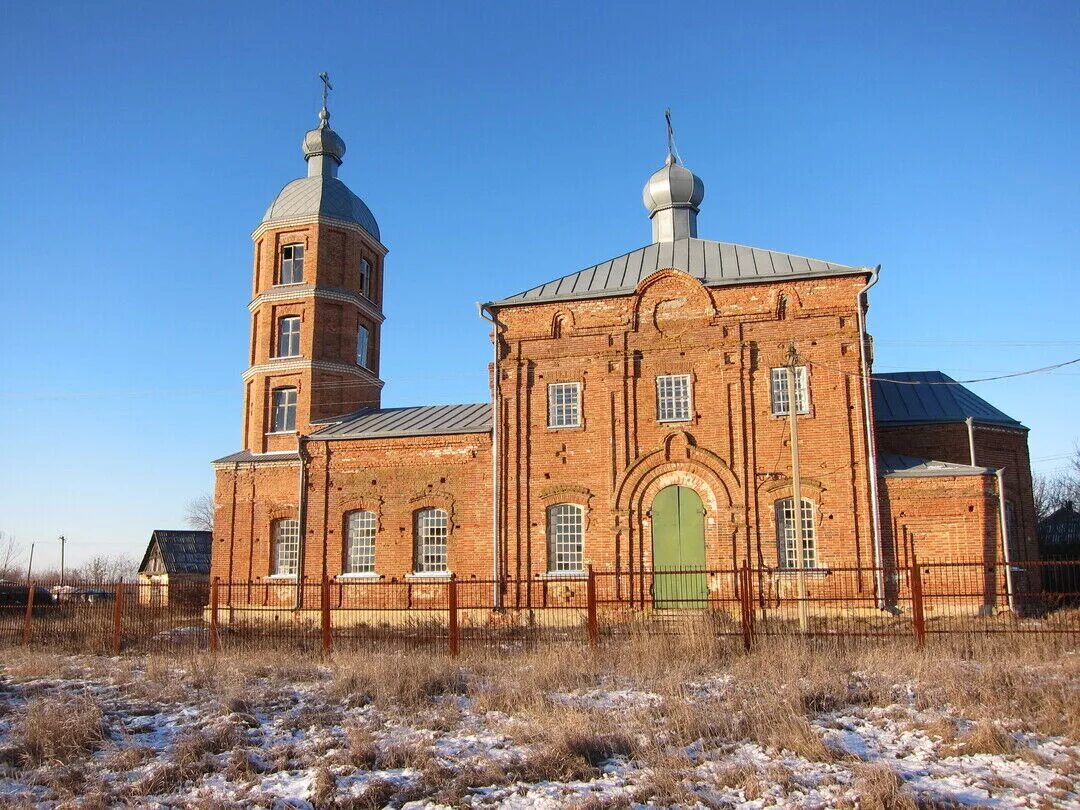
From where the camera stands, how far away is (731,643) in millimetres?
13758

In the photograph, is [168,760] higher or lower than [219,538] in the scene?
lower

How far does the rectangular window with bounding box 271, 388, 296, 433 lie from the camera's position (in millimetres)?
26688

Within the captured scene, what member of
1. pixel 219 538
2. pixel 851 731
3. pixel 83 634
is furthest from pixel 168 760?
pixel 219 538

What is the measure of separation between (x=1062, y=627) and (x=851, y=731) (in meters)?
6.86

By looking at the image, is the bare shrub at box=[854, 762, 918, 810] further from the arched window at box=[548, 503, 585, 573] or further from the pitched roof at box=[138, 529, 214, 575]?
the pitched roof at box=[138, 529, 214, 575]

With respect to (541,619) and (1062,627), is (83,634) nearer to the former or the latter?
(541,619)

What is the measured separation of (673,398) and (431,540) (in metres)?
7.05

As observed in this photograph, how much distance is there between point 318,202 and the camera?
2755 centimetres

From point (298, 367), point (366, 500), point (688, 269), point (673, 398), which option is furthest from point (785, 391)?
point (298, 367)

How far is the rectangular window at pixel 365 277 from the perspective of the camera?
28.4 meters

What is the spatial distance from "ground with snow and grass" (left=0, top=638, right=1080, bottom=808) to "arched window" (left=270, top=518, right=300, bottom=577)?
37.2 feet

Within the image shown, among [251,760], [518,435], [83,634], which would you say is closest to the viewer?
[251,760]

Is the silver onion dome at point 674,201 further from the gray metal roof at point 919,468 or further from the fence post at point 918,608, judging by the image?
the fence post at point 918,608

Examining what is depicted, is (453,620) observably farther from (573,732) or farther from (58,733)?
(58,733)
